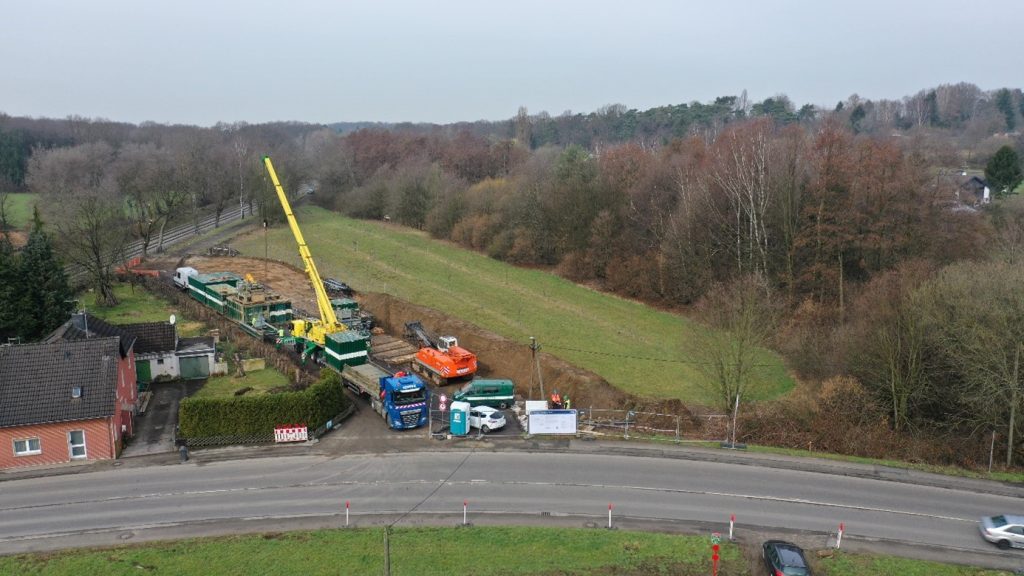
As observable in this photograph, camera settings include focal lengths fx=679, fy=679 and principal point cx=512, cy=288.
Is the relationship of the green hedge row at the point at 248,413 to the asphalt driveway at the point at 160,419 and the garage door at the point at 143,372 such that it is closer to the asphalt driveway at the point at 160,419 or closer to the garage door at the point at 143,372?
the asphalt driveway at the point at 160,419

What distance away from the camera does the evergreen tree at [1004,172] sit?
2608 inches

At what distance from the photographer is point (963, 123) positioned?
163250mm

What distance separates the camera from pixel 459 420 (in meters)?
28.9

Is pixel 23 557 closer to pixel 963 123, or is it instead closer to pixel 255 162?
pixel 255 162

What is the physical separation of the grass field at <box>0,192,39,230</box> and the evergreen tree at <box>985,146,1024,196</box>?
94749 mm

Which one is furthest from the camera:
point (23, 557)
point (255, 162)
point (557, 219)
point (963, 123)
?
point (963, 123)

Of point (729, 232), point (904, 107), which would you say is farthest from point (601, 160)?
point (904, 107)

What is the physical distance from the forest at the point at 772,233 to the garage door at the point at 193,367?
11611 millimetres

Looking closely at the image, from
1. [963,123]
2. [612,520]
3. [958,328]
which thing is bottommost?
[612,520]

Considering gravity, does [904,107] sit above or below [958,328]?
above

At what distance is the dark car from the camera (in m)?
18.4

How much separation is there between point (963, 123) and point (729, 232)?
148 metres

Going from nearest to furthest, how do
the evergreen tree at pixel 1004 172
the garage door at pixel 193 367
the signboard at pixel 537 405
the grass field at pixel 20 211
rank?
the signboard at pixel 537 405, the garage door at pixel 193 367, the evergreen tree at pixel 1004 172, the grass field at pixel 20 211

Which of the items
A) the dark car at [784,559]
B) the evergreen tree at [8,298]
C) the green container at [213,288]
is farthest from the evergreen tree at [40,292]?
the dark car at [784,559]
